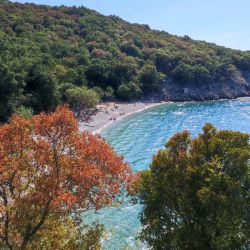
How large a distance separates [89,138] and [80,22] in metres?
186

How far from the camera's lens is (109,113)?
381 ft

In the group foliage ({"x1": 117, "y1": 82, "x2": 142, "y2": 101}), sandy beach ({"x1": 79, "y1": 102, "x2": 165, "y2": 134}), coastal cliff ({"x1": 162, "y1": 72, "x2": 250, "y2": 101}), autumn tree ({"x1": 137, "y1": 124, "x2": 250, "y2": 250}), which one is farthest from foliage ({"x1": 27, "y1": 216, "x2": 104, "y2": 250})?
coastal cliff ({"x1": 162, "y1": 72, "x2": 250, "y2": 101})

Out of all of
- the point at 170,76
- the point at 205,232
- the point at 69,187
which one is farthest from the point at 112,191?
the point at 170,76

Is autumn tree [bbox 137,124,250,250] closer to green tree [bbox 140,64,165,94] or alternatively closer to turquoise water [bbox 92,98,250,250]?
turquoise water [bbox 92,98,250,250]

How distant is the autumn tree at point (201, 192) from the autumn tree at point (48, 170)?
13.6 feet

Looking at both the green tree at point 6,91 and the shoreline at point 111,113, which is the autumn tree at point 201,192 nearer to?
the green tree at point 6,91

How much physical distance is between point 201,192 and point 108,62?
138544 millimetres

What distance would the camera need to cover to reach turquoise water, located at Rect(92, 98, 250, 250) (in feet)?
134

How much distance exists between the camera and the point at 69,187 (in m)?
17.2

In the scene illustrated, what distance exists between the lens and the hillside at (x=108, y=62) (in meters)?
113

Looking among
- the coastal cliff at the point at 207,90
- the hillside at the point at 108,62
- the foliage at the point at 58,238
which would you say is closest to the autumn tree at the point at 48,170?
the foliage at the point at 58,238

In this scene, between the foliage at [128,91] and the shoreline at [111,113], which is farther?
the foliage at [128,91]

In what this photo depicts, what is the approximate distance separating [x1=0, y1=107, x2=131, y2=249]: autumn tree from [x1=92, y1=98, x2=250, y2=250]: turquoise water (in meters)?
19.1

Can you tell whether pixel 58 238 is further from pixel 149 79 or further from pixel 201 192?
pixel 149 79
